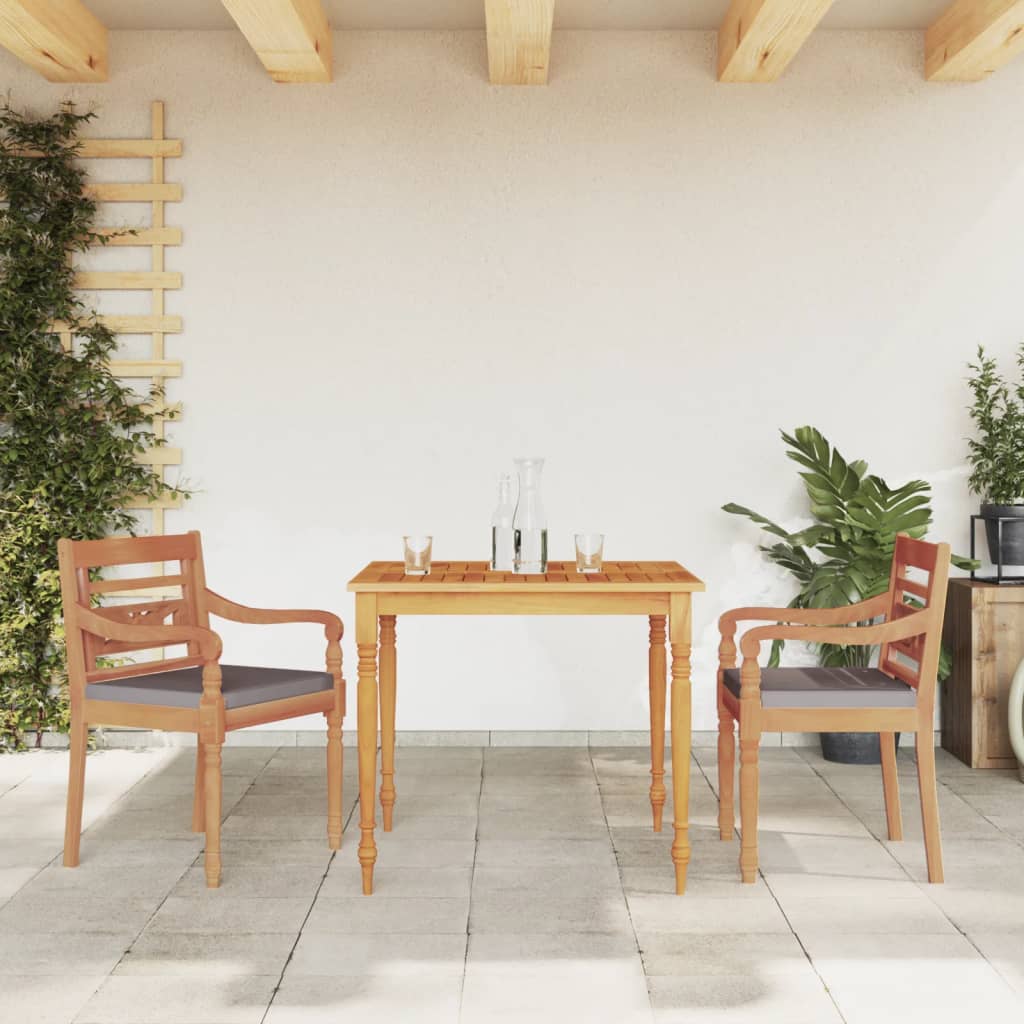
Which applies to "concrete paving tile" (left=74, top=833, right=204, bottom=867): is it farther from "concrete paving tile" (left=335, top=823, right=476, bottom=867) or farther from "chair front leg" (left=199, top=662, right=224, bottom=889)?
"concrete paving tile" (left=335, top=823, right=476, bottom=867)

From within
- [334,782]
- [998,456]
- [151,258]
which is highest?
[151,258]

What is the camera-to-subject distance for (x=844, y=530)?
4105 mm

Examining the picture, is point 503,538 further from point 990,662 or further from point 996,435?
point 996,435

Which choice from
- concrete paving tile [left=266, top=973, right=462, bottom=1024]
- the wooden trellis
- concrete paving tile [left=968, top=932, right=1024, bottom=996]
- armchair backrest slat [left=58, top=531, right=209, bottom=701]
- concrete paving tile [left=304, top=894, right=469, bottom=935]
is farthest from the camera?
the wooden trellis

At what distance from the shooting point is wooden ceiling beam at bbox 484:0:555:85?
3.64 meters

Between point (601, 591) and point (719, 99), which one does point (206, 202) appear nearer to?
point (719, 99)

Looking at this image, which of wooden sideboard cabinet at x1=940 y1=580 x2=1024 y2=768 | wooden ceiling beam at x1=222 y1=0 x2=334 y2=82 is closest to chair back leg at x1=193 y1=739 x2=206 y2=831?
wooden ceiling beam at x1=222 y1=0 x2=334 y2=82

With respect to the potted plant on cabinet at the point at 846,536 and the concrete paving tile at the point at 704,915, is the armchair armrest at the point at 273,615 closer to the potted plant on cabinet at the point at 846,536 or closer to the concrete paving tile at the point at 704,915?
the concrete paving tile at the point at 704,915

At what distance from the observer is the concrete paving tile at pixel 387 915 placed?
106 inches

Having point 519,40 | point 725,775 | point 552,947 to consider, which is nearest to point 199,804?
point 552,947

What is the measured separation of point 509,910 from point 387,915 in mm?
301

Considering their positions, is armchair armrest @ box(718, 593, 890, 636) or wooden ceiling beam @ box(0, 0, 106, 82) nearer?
armchair armrest @ box(718, 593, 890, 636)

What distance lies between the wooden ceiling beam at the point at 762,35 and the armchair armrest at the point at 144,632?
8.63 feet

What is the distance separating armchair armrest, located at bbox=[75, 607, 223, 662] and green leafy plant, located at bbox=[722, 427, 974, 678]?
207cm
